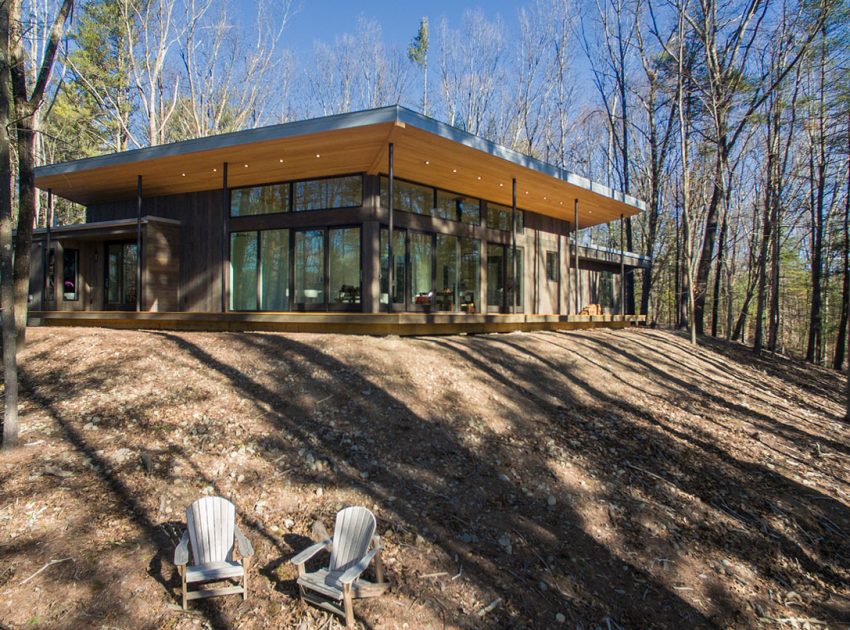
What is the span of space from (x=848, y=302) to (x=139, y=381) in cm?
2023

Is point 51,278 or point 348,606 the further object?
point 51,278

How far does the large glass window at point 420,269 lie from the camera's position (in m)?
10.8

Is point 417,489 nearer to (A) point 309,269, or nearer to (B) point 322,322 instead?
(B) point 322,322

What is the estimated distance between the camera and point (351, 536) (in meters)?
3.23

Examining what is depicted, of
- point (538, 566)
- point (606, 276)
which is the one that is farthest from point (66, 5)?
point (606, 276)

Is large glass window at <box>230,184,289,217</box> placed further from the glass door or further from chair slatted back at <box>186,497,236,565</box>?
chair slatted back at <box>186,497,236,565</box>

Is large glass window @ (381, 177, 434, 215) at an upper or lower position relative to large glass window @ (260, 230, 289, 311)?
upper

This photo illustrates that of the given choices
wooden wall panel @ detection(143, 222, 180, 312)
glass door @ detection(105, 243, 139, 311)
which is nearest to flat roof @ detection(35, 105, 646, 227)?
wooden wall panel @ detection(143, 222, 180, 312)

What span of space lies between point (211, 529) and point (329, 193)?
8.26 meters

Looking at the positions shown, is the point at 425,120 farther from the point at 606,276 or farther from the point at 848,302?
the point at 848,302

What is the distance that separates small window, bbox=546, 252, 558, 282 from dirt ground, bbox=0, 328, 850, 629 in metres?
8.18

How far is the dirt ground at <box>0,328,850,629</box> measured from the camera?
10.1 feet

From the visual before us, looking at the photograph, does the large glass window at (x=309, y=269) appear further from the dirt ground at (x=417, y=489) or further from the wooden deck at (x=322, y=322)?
the dirt ground at (x=417, y=489)

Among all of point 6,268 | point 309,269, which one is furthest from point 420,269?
point 6,268
